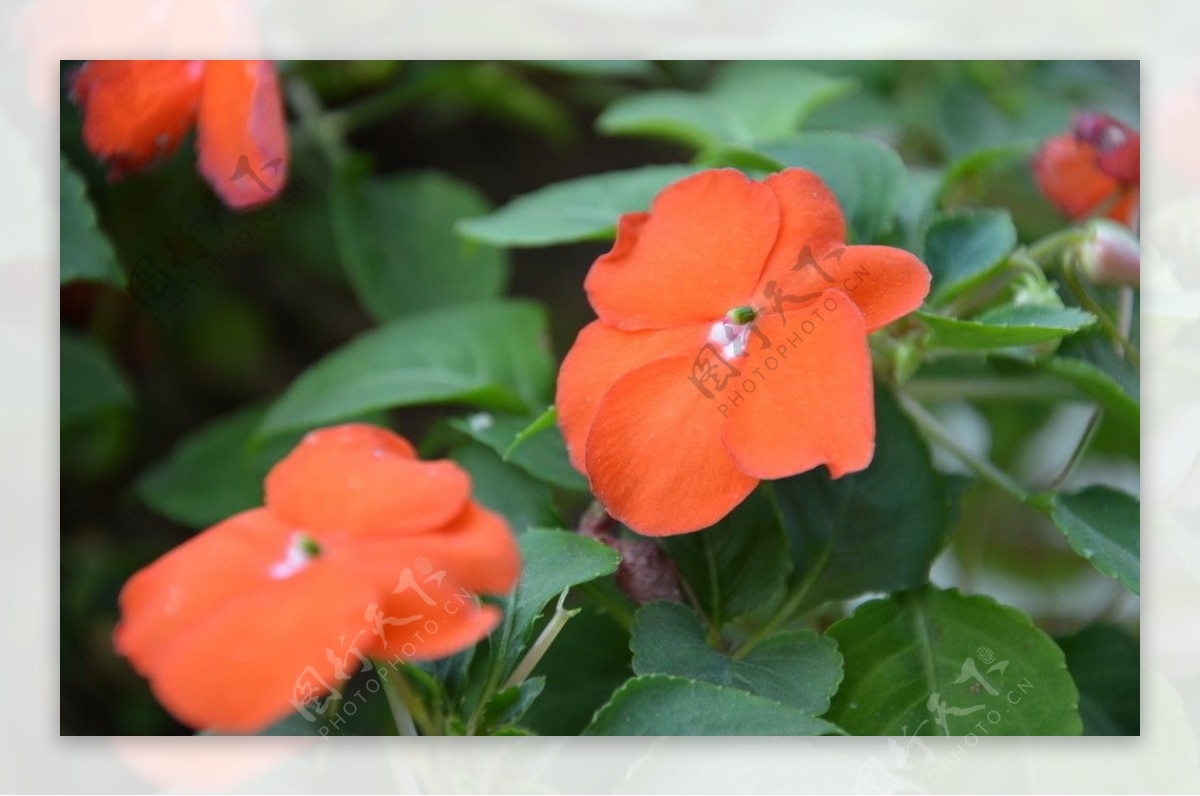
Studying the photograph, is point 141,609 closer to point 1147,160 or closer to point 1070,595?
point 1147,160

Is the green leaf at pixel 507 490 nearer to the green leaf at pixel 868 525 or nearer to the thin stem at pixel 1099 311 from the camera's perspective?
the green leaf at pixel 868 525

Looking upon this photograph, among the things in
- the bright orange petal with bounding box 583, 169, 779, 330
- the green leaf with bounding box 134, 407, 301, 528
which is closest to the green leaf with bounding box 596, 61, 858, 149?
the bright orange petal with bounding box 583, 169, 779, 330

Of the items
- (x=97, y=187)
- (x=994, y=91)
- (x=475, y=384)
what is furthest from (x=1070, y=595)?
(x=97, y=187)

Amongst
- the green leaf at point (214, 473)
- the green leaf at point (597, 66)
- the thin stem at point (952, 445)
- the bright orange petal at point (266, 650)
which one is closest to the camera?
the bright orange petal at point (266, 650)

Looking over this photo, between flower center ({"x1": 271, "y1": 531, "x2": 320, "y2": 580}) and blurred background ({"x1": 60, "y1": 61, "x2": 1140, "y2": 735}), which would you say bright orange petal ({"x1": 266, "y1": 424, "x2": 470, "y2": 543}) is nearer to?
flower center ({"x1": 271, "y1": 531, "x2": 320, "y2": 580})

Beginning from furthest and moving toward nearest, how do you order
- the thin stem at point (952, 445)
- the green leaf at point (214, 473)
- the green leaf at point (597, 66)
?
the green leaf at point (597, 66) < the green leaf at point (214, 473) < the thin stem at point (952, 445)

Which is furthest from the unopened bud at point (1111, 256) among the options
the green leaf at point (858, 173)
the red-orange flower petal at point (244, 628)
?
the red-orange flower petal at point (244, 628)

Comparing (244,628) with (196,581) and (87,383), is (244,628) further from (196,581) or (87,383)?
(87,383)
